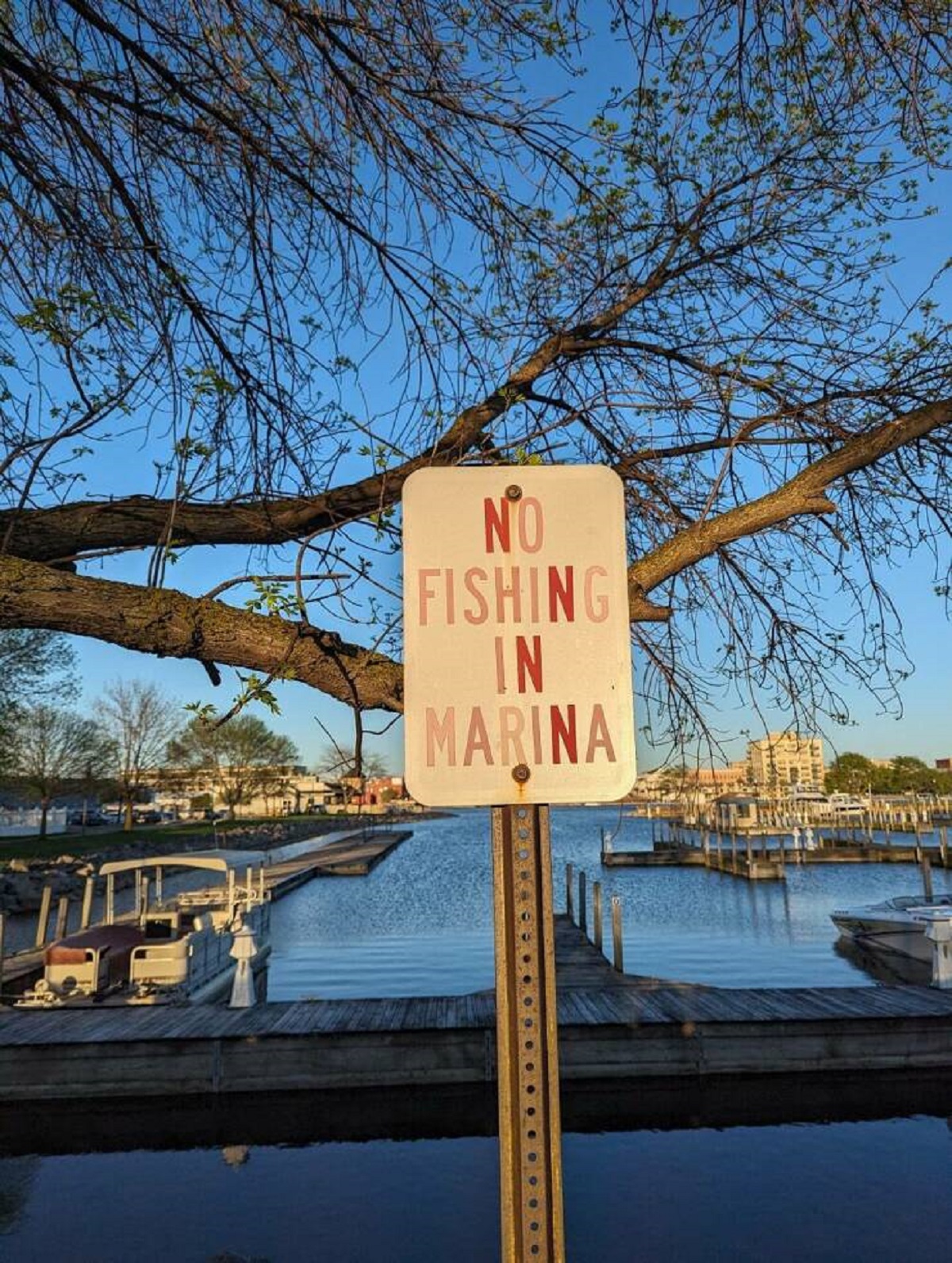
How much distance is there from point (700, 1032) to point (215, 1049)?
20.4 feet

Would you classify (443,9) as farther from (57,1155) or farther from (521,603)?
(57,1155)

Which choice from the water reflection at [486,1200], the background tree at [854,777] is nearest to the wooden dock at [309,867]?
the water reflection at [486,1200]

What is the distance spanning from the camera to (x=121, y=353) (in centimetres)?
565

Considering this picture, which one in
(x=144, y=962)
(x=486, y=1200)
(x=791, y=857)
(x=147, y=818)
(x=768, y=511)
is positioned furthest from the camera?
(x=147, y=818)

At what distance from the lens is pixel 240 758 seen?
85.6m

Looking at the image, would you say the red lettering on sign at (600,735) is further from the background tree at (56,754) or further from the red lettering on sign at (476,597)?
the background tree at (56,754)

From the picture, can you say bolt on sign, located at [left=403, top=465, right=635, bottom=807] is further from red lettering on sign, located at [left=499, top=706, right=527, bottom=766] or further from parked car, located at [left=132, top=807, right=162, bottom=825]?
parked car, located at [left=132, top=807, right=162, bottom=825]

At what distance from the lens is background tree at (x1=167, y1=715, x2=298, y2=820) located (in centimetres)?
7719

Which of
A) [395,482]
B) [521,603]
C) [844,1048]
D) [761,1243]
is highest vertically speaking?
[395,482]

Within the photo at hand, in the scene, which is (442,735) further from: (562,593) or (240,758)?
(240,758)

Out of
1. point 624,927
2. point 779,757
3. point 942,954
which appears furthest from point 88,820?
point 779,757

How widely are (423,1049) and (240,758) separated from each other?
76791mm

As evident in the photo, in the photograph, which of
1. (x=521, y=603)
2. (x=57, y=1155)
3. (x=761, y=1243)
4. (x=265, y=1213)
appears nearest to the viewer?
(x=521, y=603)

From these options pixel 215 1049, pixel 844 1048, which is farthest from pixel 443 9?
→ pixel 844 1048
